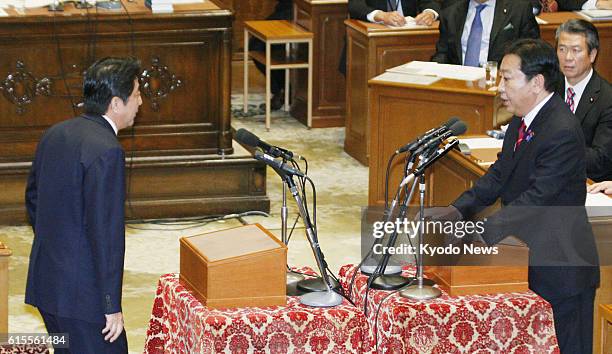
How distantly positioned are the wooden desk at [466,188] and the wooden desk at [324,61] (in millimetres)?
3506

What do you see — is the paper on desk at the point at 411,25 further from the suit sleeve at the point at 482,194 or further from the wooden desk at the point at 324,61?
the suit sleeve at the point at 482,194

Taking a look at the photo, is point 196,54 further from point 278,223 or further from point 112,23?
point 278,223

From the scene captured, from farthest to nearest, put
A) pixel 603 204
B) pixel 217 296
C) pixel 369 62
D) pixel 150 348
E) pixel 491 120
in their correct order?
pixel 369 62 < pixel 491 120 < pixel 603 204 < pixel 150 348 < pixel 217 296

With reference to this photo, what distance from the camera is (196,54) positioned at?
25.5 feet

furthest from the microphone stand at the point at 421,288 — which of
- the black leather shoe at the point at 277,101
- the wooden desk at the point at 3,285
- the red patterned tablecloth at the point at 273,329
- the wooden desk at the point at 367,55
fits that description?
the black leather shoe at the point at 277,101

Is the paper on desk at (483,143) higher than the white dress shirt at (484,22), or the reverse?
the white dress shirt at (484,22)

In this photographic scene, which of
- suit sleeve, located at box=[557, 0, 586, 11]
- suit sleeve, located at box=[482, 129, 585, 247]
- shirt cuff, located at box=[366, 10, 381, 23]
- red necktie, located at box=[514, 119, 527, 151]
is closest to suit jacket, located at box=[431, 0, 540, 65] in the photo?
shirt cuff, located at box=[366, 10, 381, 23]

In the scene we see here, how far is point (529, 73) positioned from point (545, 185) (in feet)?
1.44

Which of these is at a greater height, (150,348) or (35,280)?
(35,280)

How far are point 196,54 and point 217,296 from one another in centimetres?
382

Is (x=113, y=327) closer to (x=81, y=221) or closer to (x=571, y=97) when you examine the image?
(x=81, y=221)

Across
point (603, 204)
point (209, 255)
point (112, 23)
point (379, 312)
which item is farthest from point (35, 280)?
point (112, 23)

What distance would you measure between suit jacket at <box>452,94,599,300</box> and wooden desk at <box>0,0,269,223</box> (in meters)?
3.60

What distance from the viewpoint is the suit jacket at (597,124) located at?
5.90 m
